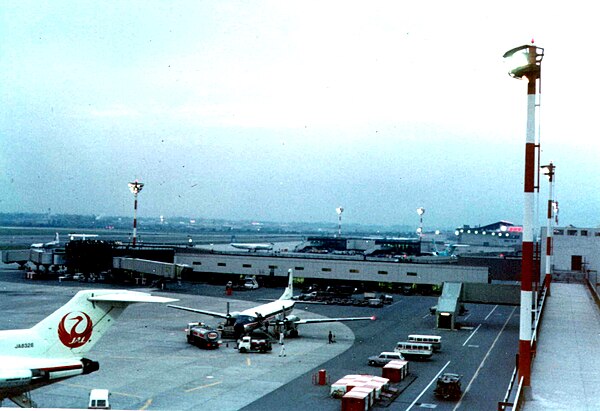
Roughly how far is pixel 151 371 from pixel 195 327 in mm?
11794

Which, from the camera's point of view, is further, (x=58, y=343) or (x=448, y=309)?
(x=448, y=309)

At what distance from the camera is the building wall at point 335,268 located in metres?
91.9

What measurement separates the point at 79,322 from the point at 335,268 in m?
72.9

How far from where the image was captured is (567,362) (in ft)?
81.2

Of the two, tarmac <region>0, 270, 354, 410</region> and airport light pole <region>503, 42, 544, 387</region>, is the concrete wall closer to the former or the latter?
tarmac <region>0, 270, 354, 410</region>

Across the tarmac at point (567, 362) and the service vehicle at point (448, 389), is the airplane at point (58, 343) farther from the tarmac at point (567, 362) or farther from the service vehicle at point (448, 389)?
the service vehicle at point (448, 389)

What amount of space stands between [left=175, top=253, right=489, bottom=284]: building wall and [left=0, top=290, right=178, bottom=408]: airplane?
229 feet

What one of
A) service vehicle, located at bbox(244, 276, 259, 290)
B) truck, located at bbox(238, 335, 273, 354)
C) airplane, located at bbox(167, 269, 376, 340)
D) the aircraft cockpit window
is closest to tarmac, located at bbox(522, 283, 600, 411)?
airplane, located at bbox(167, 269, 376, 340)

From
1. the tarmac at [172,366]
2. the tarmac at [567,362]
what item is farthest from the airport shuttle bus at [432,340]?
the tarmac at [567,362]

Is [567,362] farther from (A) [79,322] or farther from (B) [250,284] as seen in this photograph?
(B) [250,284]

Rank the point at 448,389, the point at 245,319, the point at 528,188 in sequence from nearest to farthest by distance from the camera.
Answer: the point at 528,188 → the point at 448,389 → the point at 245,319

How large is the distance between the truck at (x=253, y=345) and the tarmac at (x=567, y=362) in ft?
69.1

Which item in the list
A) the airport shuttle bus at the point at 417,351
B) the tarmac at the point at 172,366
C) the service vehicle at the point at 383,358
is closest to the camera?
the tarmac at the point at 172,366

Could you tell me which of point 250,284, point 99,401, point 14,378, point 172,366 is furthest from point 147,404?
point 250,284
